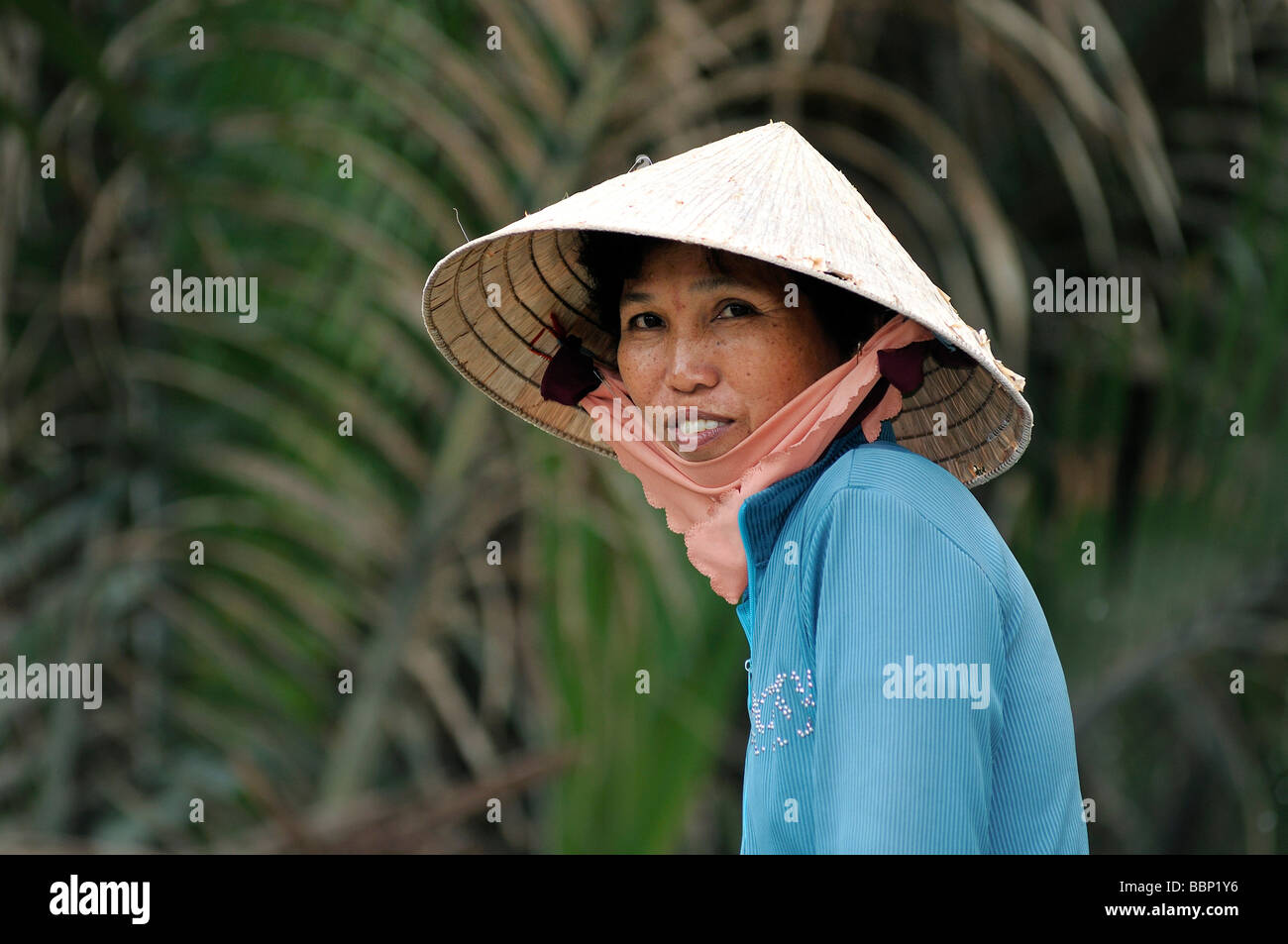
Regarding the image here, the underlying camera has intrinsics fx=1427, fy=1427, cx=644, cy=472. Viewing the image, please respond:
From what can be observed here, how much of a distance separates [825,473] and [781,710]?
21cm

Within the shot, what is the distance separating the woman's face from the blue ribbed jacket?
0.34ft

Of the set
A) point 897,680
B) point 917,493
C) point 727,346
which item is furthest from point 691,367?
point 897,680

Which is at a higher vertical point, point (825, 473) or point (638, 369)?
point (638, 369)

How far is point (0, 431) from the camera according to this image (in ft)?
10.4

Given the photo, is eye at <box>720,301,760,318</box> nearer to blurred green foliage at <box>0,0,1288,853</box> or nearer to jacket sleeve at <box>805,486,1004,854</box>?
jacket sleeve at <box>805,486,1004,854</box>

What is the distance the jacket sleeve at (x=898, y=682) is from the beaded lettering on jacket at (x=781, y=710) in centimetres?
5

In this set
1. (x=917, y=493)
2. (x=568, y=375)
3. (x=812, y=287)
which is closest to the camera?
(x=917, y=493)

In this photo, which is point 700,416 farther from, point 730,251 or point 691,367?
point 730,251

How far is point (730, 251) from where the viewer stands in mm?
1313

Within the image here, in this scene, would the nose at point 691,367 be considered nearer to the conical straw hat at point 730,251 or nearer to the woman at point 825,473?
the woman at point 825,473

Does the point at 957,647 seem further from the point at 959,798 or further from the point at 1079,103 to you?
the point at 1079,103

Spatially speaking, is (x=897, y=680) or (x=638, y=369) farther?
(x=638, y=369)

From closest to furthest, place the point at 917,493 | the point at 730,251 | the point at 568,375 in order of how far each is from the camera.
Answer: the point at 917,493 < the point at 730,251 < the point at 568,375
